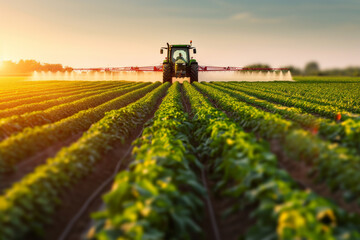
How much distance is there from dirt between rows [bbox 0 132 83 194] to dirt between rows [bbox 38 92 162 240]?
1.25 metres

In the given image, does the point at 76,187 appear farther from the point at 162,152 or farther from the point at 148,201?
the point at 148,201

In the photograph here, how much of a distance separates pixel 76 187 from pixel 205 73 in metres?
37.4

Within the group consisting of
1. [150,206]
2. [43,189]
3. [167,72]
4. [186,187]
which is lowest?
[186,187]

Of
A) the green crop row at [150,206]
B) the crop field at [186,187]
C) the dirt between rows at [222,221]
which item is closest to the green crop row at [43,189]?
the crop field at [186,187]

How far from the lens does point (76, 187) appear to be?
207 inches

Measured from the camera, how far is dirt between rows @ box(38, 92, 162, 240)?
4066 millimetres

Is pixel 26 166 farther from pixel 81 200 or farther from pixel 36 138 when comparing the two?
pixel 81 200

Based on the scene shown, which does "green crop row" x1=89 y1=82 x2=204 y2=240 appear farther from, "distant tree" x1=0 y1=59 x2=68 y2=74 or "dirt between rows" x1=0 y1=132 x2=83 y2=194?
"distant tree" x1=0 y1=59 x2=68 y2=74

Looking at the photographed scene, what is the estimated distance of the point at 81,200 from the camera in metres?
4.96

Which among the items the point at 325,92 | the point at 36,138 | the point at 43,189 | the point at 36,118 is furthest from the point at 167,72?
the point at 43,189

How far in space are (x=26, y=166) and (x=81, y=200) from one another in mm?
2148

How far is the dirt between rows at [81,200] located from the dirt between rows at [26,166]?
1252 mm

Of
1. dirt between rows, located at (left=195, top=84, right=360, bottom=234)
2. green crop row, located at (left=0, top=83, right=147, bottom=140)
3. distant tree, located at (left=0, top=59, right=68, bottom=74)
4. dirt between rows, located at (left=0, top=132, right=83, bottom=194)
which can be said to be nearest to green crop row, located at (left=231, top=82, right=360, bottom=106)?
dirt between rows, located at (left=195, top=84, right=360, bottom=234)

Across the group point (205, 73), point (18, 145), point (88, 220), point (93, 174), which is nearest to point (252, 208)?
point (88, 220)
